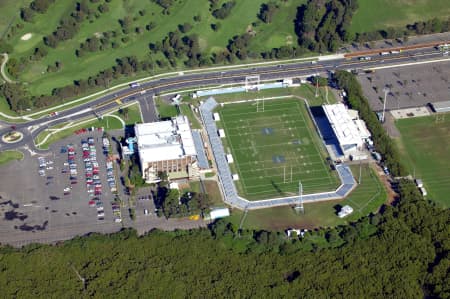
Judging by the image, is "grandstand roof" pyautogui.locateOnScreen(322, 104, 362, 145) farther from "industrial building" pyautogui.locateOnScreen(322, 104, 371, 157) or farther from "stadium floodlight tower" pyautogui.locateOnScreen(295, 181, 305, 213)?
"stadium floodlight tower" pyautogui.locateOnScreen(295, 181, 305, 213)

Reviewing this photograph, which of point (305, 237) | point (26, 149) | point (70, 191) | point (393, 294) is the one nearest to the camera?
point (393, 294)

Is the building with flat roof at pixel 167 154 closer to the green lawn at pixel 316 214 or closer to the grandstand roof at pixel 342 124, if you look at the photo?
the green lawn at pixel 316 214

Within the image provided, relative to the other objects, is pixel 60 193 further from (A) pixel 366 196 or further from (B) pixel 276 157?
(A) pixel 366 196

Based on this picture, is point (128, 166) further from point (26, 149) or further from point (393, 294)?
point (393, 294)

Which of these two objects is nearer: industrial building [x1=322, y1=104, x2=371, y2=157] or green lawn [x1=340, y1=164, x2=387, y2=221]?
green lawn [x1=340, y1=164, x2=387, y2=221]

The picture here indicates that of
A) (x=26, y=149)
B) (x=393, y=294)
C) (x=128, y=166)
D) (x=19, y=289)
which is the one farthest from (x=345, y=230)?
(x=26, y=149)

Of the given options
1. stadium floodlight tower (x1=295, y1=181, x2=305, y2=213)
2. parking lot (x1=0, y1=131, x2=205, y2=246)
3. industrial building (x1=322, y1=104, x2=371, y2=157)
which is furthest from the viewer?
industrial building (x1=322, y1=104, x2=371, y2=157)

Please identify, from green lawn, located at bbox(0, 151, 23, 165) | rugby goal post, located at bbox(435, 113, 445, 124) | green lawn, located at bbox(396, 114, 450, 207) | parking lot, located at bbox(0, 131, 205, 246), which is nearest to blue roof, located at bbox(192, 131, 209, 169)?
parking lot, located at bbox(0, 131, 205, 246)
